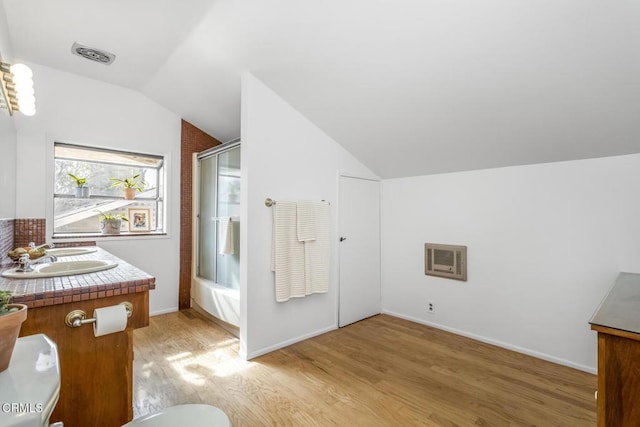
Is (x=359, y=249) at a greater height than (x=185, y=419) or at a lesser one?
greater

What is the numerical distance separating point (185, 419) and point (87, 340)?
702mm

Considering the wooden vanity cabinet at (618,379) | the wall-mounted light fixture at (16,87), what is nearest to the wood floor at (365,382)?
the wooden vanity cabinet at (618,379)

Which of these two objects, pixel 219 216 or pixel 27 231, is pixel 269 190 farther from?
pixel 27 231

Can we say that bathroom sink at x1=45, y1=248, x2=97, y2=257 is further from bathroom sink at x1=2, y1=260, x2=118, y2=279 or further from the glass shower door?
the glass shower door

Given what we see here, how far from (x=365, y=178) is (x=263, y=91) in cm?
149

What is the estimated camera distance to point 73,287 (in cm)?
122

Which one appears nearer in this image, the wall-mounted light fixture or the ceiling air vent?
the wall-mounted light fixture

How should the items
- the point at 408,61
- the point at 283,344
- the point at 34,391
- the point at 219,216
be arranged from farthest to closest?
the point at 219,216 < the point at 283,344 < the point at 408,61 < the point at 34,391

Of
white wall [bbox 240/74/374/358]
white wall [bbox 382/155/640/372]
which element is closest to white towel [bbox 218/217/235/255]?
white wall [bbox 240/74/374/358]

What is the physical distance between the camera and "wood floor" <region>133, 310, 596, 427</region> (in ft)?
5.80

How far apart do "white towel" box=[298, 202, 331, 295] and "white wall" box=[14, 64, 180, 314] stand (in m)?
1.89

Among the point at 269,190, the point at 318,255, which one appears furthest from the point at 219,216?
the point at 318,255

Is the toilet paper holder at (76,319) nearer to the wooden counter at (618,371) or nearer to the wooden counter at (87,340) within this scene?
the wooden counter at (87,340)

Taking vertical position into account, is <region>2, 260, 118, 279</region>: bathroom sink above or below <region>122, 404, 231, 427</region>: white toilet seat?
above
